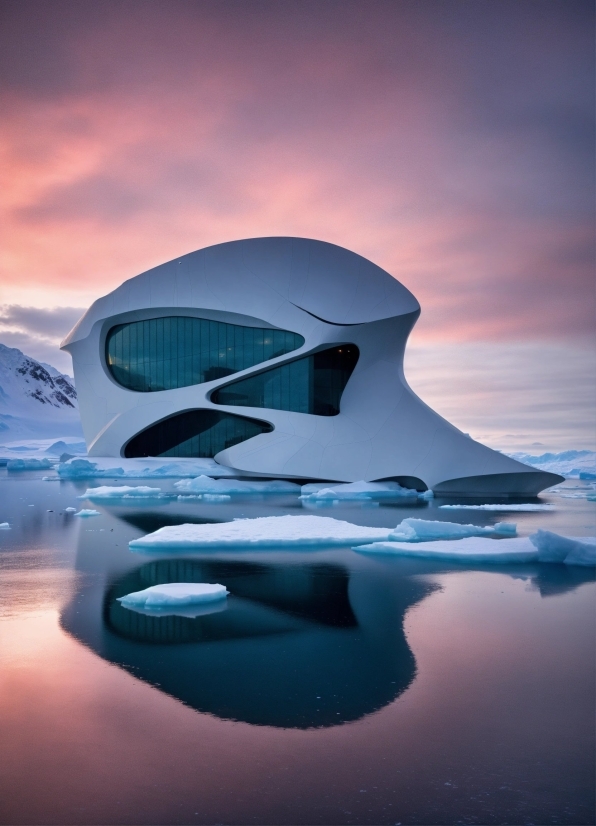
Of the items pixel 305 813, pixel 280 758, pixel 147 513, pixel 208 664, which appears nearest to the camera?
pixel 305 813

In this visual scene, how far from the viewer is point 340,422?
33000 millimetres

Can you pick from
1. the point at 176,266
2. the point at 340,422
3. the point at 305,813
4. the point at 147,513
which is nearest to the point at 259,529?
the point at 147,513

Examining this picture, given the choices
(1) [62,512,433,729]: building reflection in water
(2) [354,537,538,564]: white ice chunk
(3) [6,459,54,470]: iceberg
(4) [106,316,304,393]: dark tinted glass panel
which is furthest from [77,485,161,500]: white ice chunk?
(3) [6,459,54,470]: iceberg

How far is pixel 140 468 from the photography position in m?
34.6

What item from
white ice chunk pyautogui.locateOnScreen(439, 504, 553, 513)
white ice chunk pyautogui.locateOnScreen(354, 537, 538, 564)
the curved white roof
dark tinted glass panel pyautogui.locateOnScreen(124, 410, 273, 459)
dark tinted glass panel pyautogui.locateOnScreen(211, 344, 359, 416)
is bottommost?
white ice chunk pyautogui.locateOnScreen(439, 504, 553, 513)

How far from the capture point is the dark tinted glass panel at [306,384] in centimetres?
3528

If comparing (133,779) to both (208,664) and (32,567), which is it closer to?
(208,664)

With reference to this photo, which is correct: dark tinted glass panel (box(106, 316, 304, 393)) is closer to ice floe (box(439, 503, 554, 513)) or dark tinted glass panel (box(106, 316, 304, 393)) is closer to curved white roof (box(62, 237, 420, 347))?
→ curved white roof (box(62, 237, 420, 347))

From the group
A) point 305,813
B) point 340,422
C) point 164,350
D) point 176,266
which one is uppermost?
point 176,266

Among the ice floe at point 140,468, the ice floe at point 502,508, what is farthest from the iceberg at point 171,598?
the ice floe at point 140,468

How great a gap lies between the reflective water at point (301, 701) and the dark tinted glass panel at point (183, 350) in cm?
2683

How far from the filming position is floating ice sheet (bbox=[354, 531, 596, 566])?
11.3 m

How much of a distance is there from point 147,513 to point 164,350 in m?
21.3

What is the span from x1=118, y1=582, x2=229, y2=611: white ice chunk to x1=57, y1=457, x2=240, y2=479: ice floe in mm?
25099
